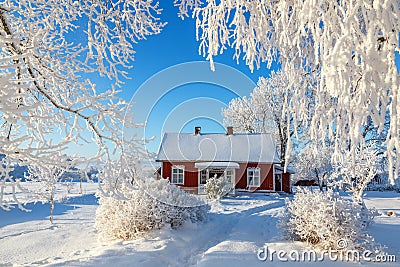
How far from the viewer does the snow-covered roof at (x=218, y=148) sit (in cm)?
2197

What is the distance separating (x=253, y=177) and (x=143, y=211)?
1607 cm

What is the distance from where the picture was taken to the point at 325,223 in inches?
217

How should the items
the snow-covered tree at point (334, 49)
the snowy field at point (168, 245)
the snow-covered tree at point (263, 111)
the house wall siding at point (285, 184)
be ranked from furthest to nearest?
1. the snow-covered tree at point (263, 111)
2. the house wall siding at point (285, 184)
3. the snowy field at point (168, 245)
4. the snow-covered tree at point (334, 49)

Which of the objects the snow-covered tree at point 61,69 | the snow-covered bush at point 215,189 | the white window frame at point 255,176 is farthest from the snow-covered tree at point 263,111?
the snow-covered tree at point 61,69

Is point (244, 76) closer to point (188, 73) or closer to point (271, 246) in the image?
point (188, 73)

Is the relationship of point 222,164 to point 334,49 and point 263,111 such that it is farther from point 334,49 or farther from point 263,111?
point 334,49

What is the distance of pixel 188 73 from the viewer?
41.0 feet

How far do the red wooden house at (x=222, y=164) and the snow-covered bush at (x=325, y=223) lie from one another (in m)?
14.4

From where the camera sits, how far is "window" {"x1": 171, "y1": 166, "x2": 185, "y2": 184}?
21.8m

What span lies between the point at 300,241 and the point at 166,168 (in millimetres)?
16675

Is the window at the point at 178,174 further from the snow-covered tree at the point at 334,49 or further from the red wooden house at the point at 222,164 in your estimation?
the snow-covered tree at the point at 334,49

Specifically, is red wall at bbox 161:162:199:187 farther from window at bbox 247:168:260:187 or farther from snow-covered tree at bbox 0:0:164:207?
snow-covered tree at bbox 0:0:164:207

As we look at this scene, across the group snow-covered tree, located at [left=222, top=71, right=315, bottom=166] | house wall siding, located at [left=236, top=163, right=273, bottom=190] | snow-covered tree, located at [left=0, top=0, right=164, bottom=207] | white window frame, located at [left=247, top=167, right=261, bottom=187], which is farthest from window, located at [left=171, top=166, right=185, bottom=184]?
snow-covered tree, located at [left=0, top=0, right=164, bottom=207]

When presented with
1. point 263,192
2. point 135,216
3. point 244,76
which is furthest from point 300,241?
point 263,192
